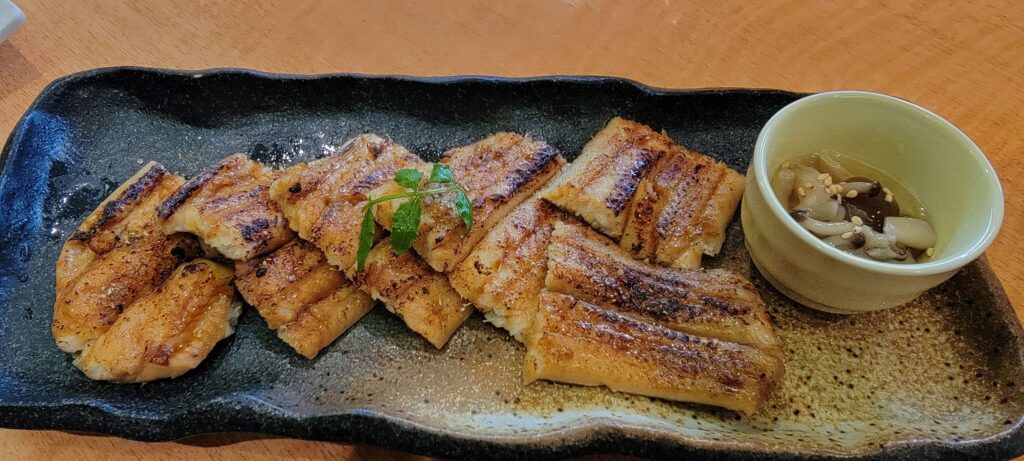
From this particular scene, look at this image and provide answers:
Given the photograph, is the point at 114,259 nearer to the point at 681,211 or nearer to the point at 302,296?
the point at 302,296

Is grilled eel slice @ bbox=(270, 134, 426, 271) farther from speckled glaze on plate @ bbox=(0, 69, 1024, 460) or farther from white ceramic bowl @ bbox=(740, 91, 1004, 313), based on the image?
white ceramic bowl @ bbox=(740, 91, 1004, 313)

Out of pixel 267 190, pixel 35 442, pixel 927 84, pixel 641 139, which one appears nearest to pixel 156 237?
pixel 267 190

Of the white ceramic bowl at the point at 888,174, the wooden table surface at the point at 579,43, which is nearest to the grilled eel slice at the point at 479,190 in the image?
the white ceramic bowl at the point at 888,174

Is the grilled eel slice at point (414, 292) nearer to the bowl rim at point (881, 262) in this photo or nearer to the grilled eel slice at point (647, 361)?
the grilled eel slice at point (647, 361)

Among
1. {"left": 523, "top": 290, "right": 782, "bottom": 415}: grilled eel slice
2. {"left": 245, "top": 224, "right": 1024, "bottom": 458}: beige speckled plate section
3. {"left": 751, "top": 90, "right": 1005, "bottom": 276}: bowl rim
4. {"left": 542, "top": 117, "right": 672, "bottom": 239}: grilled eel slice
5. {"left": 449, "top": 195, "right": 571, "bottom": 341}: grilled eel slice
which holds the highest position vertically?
{"left": 751, "top": 90, "right": 1005, "bottom": 276}: bowl rim

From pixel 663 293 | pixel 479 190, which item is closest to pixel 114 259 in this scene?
pixel 479 190

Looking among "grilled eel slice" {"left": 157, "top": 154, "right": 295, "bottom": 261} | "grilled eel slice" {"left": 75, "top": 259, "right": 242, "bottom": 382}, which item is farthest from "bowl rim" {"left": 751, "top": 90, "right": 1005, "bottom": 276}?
"grilled eel slice" {"left": 75, "top": 259, "right": 242, "bottom": 382}

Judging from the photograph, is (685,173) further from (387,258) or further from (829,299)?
(387,258)
